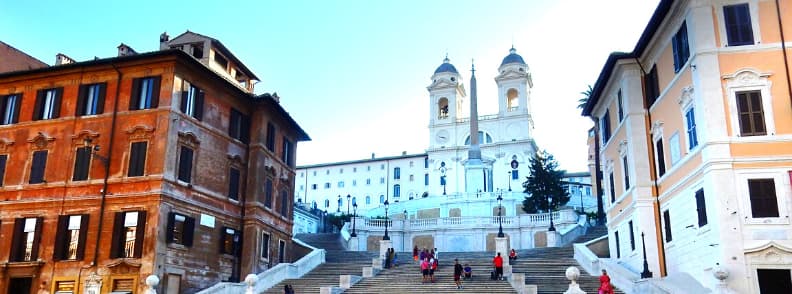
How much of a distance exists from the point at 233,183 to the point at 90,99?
7.94 m

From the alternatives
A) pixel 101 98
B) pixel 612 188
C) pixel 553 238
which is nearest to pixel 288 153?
pixel 101 98

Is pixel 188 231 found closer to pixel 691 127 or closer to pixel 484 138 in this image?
pixel 691 127

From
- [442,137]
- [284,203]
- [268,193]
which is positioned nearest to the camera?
[268,193]

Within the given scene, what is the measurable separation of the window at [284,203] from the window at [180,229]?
9383 millimetres

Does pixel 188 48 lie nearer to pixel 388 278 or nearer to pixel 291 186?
pixel 291 186

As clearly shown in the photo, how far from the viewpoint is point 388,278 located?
34125mm

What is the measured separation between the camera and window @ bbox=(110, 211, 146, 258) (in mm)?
30469

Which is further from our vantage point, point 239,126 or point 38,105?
point 239,126

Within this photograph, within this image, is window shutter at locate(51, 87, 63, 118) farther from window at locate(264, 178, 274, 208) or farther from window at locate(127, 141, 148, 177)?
window at locate(264, 178, 274, 208)

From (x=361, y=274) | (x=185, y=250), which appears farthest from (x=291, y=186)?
(x=185, y=250)

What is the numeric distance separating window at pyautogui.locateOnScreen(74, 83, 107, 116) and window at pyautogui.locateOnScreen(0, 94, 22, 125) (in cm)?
382

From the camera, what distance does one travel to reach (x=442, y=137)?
11762cm

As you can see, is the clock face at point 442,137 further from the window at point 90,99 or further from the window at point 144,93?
the window at point 144,93

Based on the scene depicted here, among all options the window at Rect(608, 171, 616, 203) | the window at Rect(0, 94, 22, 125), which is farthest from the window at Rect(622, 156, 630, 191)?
the window at Rect(0, 94, 22, 125)
